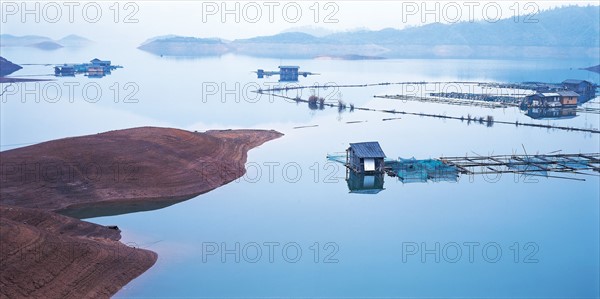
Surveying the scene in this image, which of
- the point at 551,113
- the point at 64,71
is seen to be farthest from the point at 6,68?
the point at 551,113

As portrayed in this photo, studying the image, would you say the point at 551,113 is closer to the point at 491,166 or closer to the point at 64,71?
the point at 491,166

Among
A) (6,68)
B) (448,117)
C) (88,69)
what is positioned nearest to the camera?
(448,117)

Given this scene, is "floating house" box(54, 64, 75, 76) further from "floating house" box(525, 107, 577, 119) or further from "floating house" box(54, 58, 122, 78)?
"floating house" box(525, 107, 577, 119)

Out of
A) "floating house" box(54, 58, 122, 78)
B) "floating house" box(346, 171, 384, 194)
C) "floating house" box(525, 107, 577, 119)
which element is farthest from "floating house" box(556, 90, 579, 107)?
"floating house" box(54, 58, 122, 78)

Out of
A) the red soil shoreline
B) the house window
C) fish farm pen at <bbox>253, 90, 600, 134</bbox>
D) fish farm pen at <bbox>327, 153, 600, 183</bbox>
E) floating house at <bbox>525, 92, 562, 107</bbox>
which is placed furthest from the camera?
floating house at <bbox>525, 92, 562, 107</bbox>

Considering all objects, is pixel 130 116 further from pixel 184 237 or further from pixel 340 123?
pixel 184 237
